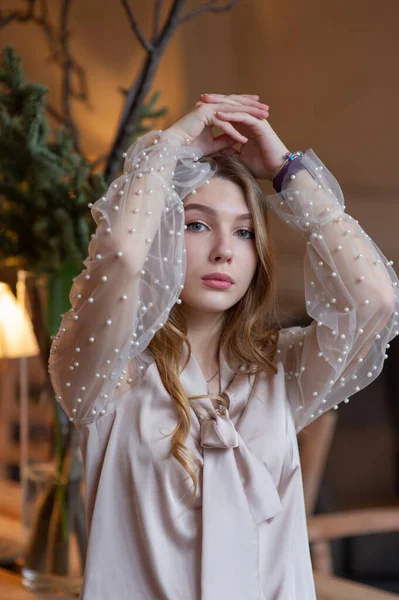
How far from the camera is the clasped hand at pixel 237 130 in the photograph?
0.98 m

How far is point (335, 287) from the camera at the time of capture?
3.26 ft

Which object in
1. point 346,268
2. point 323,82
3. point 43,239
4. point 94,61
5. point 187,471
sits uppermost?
point 94,61

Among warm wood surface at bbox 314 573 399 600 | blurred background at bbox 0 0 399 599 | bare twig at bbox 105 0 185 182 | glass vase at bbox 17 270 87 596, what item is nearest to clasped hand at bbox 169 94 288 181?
bare twig at bbox 105 0 185 182

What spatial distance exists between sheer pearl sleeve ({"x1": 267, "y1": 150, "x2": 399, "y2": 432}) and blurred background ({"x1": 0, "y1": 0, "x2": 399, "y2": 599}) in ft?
4.47

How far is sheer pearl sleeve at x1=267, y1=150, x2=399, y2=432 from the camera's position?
38.6 inches

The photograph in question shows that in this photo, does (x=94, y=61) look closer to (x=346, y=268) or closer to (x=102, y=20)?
(x=102, y=20)

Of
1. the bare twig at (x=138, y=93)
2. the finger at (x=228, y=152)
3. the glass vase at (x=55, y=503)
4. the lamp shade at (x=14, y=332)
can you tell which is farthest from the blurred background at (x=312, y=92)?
the finger at (x=228, y=152)

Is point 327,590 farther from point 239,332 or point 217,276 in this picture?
point 217,276

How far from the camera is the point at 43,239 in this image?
1.44 metres

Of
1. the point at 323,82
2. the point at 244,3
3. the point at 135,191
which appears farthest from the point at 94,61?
the point at 135,191

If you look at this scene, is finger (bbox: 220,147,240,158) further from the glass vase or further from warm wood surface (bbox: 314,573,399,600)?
warm wood surface (bbox: 314,573,399,600)

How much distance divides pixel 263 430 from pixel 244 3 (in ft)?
6.70

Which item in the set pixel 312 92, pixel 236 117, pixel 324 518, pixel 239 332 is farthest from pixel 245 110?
pixel 312 92

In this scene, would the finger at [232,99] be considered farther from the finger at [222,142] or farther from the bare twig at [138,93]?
the bare twig at [138,93]
